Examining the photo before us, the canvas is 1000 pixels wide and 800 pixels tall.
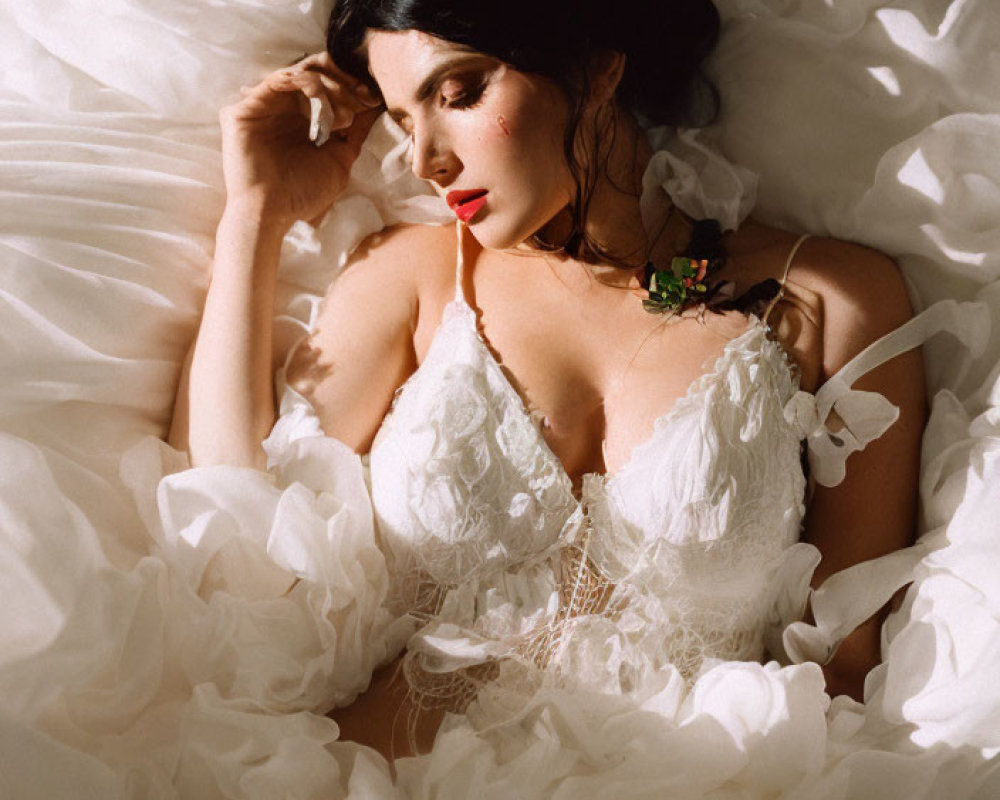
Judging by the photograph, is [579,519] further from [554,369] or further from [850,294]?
[850,294]

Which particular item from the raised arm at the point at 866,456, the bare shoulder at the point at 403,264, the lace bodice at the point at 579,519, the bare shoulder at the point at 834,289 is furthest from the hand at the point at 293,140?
the raised arm at the point at 866,456

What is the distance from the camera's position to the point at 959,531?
144 centimetres

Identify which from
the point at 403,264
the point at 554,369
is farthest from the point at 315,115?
the point at 554,369

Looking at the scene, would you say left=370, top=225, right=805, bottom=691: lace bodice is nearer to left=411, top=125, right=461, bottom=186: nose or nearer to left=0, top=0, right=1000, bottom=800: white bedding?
left=0, top=0, right=1000, bottom=800: white bedding

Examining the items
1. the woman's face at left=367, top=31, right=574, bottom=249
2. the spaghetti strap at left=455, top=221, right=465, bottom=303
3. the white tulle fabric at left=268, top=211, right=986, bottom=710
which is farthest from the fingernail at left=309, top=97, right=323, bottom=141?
the white tulle fabric at left=268, top=211, right=986, bottom=710

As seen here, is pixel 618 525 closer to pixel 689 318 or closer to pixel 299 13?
pixel 689 318

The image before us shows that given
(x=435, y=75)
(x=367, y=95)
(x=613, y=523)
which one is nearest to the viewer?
(x=435, y=75)

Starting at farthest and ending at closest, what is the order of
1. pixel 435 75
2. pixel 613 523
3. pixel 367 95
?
pixel 367 95 → pixel 613 523 → pixel 435 75

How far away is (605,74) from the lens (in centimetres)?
147

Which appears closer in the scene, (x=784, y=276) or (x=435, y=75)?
(x=435, y=75)

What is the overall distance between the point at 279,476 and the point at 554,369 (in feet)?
1.33

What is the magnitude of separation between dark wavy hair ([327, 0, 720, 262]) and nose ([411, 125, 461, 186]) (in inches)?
4.7

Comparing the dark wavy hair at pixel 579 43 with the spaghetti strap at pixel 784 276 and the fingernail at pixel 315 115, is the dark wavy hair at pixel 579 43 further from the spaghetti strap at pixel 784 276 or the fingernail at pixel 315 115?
the spaghetti strap at pixel 784 276

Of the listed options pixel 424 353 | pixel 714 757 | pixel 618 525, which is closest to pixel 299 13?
pixel 424 353
